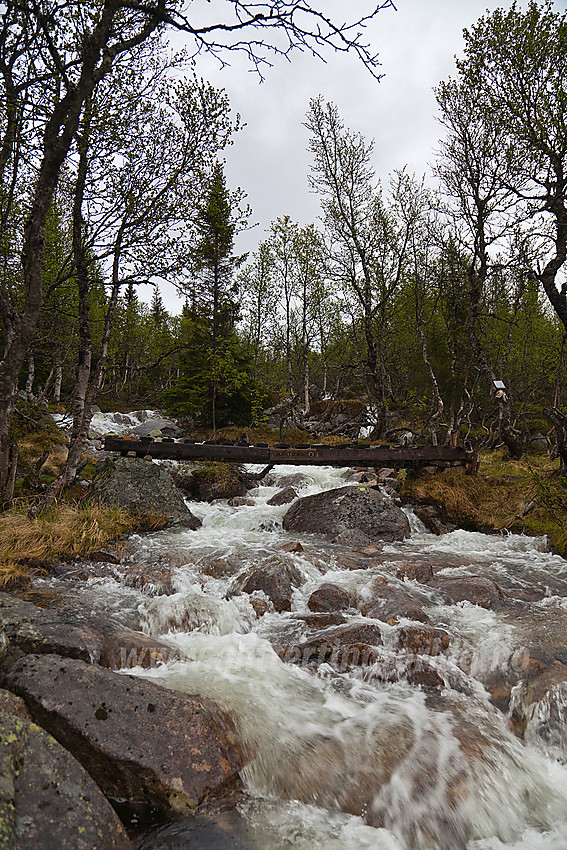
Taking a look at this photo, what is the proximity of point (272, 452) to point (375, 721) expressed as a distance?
833 cm

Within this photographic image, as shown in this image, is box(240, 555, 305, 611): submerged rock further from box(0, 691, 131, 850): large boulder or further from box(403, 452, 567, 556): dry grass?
box(403, 452, 567, 556): dry grass

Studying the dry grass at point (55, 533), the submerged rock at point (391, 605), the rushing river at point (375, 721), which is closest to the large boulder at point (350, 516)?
the rushing river at point (375, 721)

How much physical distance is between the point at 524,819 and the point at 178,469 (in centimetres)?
1478

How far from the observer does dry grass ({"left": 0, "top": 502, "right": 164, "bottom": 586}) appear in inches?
292

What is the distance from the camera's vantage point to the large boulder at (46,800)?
7.68 feet

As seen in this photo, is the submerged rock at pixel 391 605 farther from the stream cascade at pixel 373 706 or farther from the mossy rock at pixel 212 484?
the mossy rock at pixel 212 484

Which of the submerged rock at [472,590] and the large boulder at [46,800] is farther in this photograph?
the submerged rock at [472,590]

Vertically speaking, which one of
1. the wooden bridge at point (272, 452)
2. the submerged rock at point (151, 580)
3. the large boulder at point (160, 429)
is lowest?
the submerged rock at point (151, 580)

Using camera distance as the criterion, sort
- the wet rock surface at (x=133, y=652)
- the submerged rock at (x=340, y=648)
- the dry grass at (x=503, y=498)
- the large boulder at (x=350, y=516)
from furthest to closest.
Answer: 1. the large boulder at (x=350, y=516)
2. the dry grass at (x=503, y=498)
3. the submerged rock at (x=340, y=648)
4. the wet rock surface at (x=133, y=652)

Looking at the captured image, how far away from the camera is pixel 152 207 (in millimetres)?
9711

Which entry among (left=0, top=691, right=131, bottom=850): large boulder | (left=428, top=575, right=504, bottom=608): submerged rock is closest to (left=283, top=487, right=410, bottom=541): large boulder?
(left=428, top=575, right=504, bottom=608): submerged rock

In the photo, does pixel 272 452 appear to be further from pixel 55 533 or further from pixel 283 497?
pixel 55 533

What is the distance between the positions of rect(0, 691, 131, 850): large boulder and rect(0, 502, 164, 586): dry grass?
451 centimetres

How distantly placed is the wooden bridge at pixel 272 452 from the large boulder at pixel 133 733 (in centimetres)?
845
